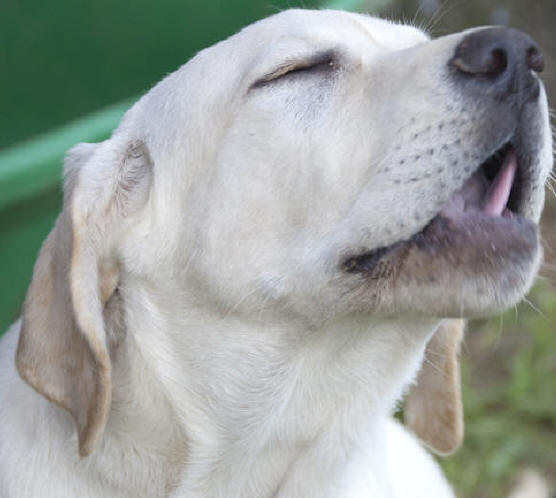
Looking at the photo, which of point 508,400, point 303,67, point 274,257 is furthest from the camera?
point 508,400

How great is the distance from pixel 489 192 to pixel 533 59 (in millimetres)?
309

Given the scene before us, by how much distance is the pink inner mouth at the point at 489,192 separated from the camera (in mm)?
2051

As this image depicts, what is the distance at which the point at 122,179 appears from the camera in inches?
98.0

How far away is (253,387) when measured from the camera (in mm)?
2389

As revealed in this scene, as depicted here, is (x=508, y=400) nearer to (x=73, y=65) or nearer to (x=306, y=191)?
(x=306, y=191)

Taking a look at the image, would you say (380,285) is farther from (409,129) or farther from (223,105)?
(223,105)

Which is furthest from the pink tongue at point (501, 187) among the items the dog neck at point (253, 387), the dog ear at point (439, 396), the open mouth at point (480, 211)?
the dog ear at point (439, 396)

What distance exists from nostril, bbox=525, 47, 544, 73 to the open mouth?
0.18 metres

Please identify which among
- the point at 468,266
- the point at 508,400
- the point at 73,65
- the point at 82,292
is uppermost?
the point at 468,266

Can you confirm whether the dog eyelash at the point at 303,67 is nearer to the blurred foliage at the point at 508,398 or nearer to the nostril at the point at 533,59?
the nostril at the point at 533,59

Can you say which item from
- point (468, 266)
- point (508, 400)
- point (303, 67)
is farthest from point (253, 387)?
point (508, 400)

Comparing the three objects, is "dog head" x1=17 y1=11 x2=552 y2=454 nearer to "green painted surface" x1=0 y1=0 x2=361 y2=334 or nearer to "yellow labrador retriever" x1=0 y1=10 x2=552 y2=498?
"yellow labrador retriever" x1=0 y1=10 x2=552 y2=498

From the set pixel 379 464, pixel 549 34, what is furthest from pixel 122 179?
pixel 549 34

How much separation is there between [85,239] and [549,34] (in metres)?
4.61
